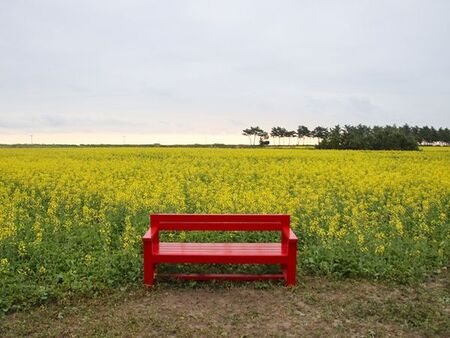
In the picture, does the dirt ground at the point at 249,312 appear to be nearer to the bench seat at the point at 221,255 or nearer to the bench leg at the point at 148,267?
the bench leg at the point at 148,267

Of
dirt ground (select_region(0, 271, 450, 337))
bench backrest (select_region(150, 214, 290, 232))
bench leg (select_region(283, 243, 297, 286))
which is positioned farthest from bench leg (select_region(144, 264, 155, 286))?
bench leg (select_region(283, 243, 297, 286))

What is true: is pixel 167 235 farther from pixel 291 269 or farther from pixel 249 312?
pixel 249 312

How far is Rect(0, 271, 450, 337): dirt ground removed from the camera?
212 inches

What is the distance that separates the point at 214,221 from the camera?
6973 mm

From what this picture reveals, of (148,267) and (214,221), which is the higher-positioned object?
(214,221)

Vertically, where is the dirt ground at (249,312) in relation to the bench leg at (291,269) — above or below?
below

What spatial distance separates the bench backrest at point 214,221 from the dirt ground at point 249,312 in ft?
2.61

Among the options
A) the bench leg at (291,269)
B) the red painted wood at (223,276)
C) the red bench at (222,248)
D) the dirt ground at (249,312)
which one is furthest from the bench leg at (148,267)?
the bench leg at (291,269)

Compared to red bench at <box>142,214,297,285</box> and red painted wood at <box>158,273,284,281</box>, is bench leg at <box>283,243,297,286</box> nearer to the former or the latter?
red bench at <box>142,214,297,285</box>

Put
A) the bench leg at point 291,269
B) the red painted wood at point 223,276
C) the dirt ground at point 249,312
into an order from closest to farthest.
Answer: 1. the dirt ground at point 249,312
2. the bench leg at point 291,269
3. the red painted wood at point 223,276

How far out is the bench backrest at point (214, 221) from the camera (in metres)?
6.95

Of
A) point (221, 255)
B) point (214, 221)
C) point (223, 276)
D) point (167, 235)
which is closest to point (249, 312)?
point (221, 255)

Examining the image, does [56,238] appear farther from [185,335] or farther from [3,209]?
[185,335]

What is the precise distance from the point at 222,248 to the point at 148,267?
1.13 meters
